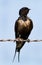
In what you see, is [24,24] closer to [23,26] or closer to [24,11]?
[23,26]

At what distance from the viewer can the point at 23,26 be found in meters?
10.4

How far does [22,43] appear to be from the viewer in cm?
1063

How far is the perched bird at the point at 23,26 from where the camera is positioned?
10.4 metres

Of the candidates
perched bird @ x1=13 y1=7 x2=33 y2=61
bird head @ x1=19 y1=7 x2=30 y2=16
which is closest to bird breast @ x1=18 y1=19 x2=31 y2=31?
perched bird @ x1=13 y1=7 x2=33 y2=61

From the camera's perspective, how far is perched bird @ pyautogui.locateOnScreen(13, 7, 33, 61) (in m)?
10.4

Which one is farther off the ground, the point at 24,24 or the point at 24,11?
the point at 24,11

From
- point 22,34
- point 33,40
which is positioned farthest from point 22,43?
point 33,40

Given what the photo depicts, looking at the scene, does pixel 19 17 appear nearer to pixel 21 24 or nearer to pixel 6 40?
pixel 21 24

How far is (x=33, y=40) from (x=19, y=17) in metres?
2.80

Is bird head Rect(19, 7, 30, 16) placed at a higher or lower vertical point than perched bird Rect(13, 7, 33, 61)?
higher

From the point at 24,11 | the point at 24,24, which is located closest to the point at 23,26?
the point at 24,24

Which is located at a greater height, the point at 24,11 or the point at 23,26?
the point at 24,11

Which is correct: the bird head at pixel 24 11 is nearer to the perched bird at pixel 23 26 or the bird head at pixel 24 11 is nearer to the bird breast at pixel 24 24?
the perched bird at pixel 23 26

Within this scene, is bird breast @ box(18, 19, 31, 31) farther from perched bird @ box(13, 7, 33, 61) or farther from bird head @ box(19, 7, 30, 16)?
bird head @ box(19, 7, 30, 16)
